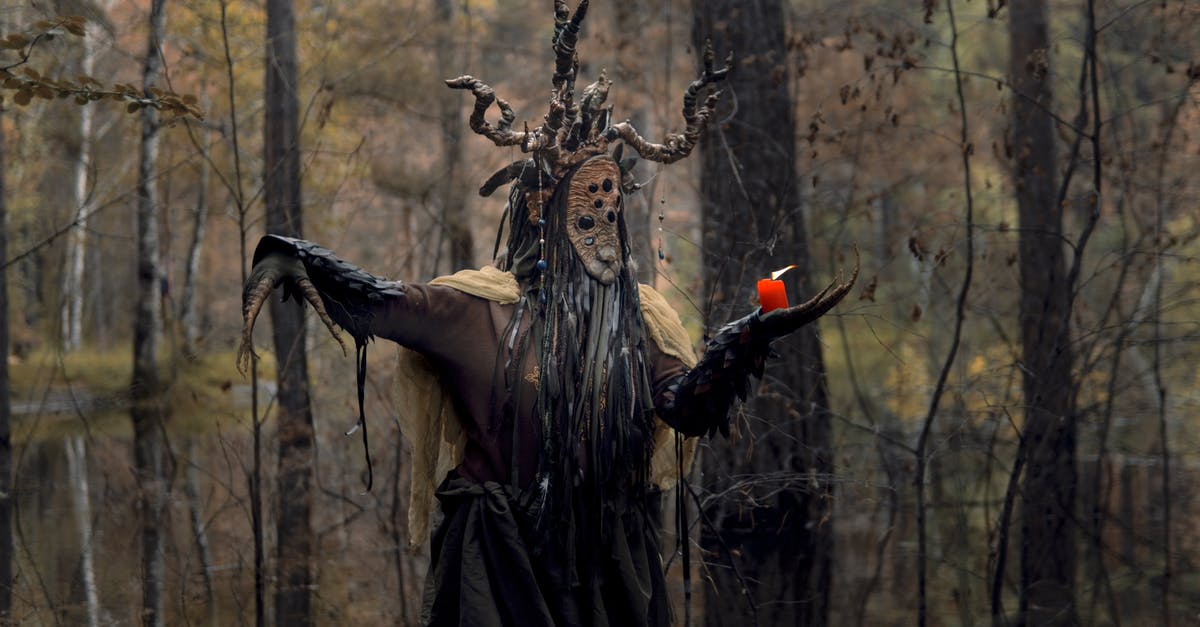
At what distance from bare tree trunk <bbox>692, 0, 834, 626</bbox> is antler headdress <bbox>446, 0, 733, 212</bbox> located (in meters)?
2.70

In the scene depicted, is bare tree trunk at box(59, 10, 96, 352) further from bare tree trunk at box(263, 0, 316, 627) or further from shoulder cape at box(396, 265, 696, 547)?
shoulder cape at box(396, 265, 696, 547)

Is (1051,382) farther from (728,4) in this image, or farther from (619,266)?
(619,266)

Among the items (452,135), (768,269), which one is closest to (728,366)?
(768,269)

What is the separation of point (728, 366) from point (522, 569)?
906 millimetres

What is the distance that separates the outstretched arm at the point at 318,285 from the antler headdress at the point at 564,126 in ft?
1.68

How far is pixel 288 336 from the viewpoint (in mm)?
8773

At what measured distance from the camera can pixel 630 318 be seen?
4.02 m

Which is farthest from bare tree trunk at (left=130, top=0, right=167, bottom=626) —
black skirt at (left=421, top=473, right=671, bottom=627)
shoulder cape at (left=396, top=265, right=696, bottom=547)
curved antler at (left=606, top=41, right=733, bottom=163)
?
curved antler at (left=606, top=41, right=733, bottom=163)

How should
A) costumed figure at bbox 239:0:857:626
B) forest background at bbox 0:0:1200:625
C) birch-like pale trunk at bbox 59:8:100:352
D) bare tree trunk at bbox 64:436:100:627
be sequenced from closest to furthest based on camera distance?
costumed figure at bbox 239:0:857:626, forest background at bbox 0:0:1200:625, bare tree trunk at bbox 64:436:100:627, birch-like pale trunk at bbox 59:8:100:352

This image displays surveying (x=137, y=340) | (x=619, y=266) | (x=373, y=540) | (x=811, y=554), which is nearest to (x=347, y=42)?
(x=137, y=340)

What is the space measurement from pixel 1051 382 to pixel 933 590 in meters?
1.40

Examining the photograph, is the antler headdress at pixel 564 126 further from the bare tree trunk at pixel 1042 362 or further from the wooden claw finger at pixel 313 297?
the bare tree trunk at pixel 1042 362

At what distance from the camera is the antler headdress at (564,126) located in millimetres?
3885

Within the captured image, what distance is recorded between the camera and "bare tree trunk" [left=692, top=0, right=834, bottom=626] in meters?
6.99
